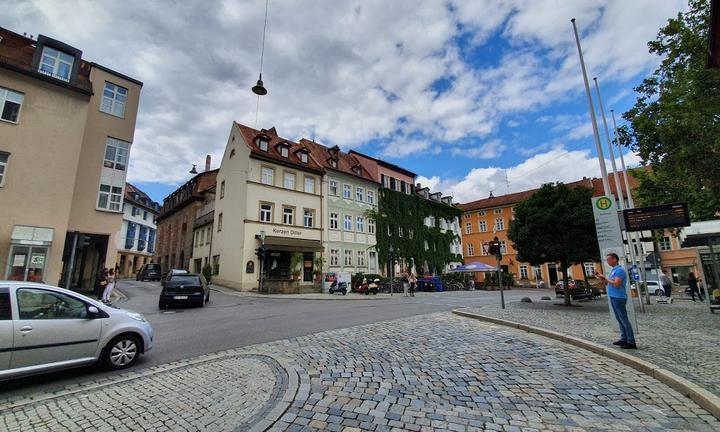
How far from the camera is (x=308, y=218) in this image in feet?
96.1

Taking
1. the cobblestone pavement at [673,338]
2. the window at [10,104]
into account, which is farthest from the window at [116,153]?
the cobblestone pavement at [673,338]

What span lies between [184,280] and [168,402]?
12165mm

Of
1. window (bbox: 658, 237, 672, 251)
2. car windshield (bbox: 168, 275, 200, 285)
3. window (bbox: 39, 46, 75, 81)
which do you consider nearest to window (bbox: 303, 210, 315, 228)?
car windshield (bbox: 168, 275, 200, 285)

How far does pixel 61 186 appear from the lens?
17.7 meters

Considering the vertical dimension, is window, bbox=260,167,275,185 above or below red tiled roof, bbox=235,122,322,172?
below

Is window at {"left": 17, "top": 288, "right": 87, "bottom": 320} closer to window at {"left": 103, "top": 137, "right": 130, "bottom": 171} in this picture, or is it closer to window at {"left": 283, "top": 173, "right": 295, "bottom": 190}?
window at {"left": 103, "top": 137, "right": 130, "bottom": 171}

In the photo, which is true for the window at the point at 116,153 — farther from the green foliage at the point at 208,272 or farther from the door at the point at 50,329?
the door at the point at 50,329

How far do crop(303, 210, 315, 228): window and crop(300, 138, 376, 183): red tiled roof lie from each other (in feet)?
15.7

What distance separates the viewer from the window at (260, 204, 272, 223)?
2614 cm

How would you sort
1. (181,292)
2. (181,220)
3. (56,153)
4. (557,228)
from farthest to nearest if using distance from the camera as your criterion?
(181,220) < (56,153) < (181,292) < (557,228)

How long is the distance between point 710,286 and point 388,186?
26.7 metres

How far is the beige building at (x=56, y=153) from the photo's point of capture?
16562mm

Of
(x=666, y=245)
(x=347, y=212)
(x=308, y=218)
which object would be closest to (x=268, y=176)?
(x=308, y=218)

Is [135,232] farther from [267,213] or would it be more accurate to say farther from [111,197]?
[267,213]
